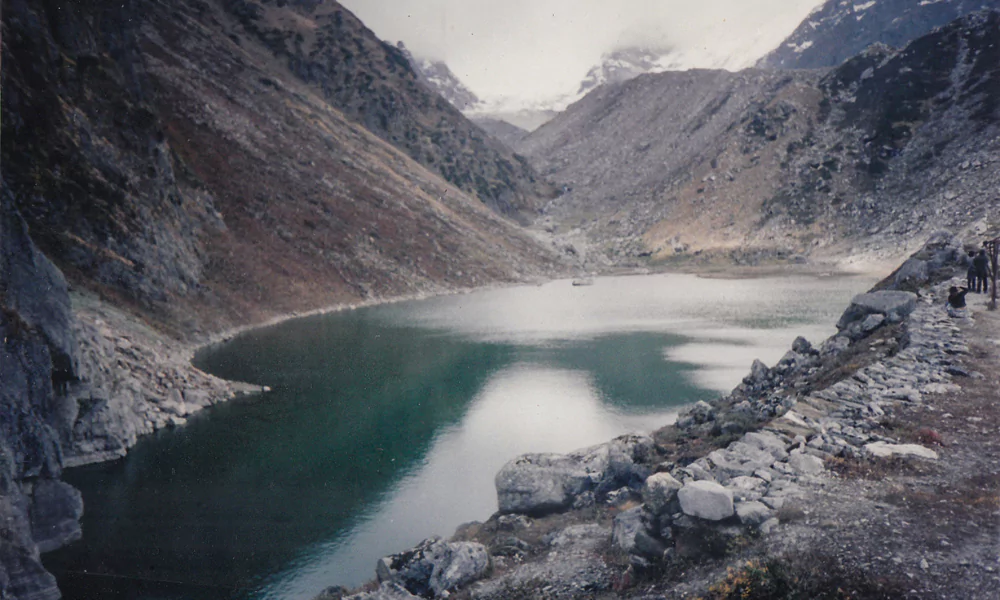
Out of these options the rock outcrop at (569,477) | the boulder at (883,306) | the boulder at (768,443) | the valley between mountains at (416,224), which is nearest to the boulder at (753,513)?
the valley between mountains at (416,224)

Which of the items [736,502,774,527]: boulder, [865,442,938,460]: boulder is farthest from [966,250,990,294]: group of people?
→ [736,502,774,527]: boulder

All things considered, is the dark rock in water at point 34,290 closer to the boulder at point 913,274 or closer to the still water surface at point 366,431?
the still water surface at point 366,431

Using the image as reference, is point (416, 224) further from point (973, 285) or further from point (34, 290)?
point (973, 285)

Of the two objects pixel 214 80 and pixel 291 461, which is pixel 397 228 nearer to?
pixel 214 80

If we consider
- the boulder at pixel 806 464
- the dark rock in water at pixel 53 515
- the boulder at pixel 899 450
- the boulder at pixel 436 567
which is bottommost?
the dark rock in water at pixel 53 515

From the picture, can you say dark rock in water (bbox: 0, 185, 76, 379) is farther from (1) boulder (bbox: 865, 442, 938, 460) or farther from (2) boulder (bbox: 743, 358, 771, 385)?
(2) boulder (bbox: 743, 358, 771, 385)

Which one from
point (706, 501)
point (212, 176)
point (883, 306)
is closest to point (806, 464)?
point (706, 501)
